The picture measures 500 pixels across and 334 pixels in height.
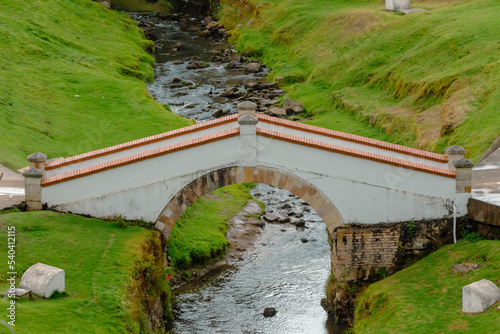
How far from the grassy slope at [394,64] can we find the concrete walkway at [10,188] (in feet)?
48.8

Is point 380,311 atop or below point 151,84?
below

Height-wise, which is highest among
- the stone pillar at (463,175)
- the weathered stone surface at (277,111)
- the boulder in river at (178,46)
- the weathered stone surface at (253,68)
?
the boulder in river at (178,46)

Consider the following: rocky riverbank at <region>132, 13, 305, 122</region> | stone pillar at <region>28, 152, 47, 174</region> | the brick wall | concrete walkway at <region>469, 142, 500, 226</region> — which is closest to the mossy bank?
stone pillar at <region>28, 152, 47, 174</region>

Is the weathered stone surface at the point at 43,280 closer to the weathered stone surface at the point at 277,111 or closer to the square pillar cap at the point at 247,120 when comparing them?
the square pillar cap at the point at 247,120

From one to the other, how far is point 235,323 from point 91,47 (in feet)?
94.7

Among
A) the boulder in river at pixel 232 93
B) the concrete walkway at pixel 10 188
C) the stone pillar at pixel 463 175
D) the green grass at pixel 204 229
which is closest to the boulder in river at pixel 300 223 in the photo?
the green grass at pixel 204 229

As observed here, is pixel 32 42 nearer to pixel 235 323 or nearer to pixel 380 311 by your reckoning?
pixel 235 323

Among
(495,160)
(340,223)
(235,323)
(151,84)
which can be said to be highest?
(151,84)

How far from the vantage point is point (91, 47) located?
48281mm

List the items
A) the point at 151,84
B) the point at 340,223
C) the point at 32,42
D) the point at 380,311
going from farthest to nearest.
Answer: the point at 151,84, the point at 32,42, the point at 340,223, the point at 380,311

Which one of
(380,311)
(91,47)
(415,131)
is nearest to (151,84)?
(91,47)

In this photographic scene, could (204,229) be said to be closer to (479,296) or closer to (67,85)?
(479,296)

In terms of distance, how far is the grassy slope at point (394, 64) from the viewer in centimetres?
3244

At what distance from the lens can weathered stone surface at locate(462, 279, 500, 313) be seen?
18766mm
